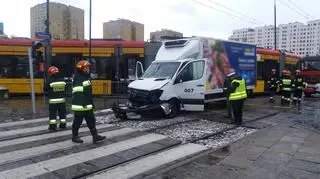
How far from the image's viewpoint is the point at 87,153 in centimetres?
770

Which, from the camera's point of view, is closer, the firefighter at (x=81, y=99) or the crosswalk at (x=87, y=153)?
the crosswalk at (x=87, y=153)

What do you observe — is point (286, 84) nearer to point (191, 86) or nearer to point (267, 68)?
point (267, 68)

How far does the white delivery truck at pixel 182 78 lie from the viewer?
12.4 m

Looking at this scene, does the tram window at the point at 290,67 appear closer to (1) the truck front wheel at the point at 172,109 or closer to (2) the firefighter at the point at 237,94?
(1) the truck front wheel at the point at 172,109

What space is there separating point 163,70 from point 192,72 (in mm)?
1059

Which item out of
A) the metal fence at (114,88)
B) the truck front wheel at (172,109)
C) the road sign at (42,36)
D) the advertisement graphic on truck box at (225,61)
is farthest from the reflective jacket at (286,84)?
the road sign at (42,36)

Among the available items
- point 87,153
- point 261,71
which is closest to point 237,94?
point 87,153

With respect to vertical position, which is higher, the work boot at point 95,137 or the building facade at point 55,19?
the building facade at point 55,19

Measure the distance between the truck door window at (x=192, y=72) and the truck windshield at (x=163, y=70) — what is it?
0.35 meters

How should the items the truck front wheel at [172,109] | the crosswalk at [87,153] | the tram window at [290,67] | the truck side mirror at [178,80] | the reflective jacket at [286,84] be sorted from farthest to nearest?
the tram window at [290,67] < the reflective jacket at [286,84] < the truck side mirror at [178,80] < the truck front wheel at [172,109] < the crosswalk at [87,153]

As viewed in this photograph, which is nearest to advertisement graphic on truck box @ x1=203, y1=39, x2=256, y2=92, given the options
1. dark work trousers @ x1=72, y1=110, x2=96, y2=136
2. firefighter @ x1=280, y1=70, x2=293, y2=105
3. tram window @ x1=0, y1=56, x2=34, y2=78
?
firefighter @ x1=280, y1=70, x2=293, y2=105

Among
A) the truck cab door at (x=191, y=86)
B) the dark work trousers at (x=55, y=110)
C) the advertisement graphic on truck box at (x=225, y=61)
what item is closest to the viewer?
the dark work trousers at (x=55, y=110)

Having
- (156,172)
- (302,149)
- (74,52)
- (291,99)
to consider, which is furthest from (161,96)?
(74,52)

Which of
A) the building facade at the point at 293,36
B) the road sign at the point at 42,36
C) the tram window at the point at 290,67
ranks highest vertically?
the building facade at the point at 293,36
